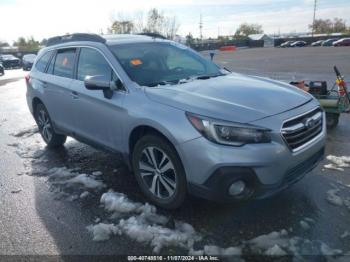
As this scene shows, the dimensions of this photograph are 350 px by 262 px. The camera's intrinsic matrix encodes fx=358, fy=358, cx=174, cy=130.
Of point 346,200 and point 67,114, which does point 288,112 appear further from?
point 67,114

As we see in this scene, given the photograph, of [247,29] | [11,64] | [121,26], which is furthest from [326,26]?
[11,64]

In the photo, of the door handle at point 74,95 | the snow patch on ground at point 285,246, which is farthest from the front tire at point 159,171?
the door handle at point 74,95

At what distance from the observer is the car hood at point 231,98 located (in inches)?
130

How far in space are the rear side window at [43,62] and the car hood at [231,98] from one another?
2.89m

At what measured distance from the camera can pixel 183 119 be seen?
11.0ft

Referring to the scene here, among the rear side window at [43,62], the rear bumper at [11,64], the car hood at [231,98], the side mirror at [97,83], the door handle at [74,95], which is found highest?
the rear side window at [43,62]

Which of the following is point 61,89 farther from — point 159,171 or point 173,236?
point 173,236

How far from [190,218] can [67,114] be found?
2.57 meters

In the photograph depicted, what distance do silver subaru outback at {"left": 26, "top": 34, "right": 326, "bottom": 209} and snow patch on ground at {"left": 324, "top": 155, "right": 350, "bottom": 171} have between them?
112 centimetres

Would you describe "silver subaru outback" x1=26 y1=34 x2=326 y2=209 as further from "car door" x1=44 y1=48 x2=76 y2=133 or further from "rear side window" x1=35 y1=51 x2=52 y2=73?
"rear side window" x1=35 y1=51 x2=52 y2=73

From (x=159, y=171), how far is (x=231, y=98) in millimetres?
1073

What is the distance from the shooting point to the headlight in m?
3.17

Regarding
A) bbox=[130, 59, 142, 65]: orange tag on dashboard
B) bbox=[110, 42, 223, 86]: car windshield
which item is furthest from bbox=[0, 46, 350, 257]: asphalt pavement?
bbox=[130, 59, 142, 65]: orange tag on dashboard

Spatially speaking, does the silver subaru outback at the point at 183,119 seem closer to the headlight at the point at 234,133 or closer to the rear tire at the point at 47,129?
the headlight at the point at 234,133
